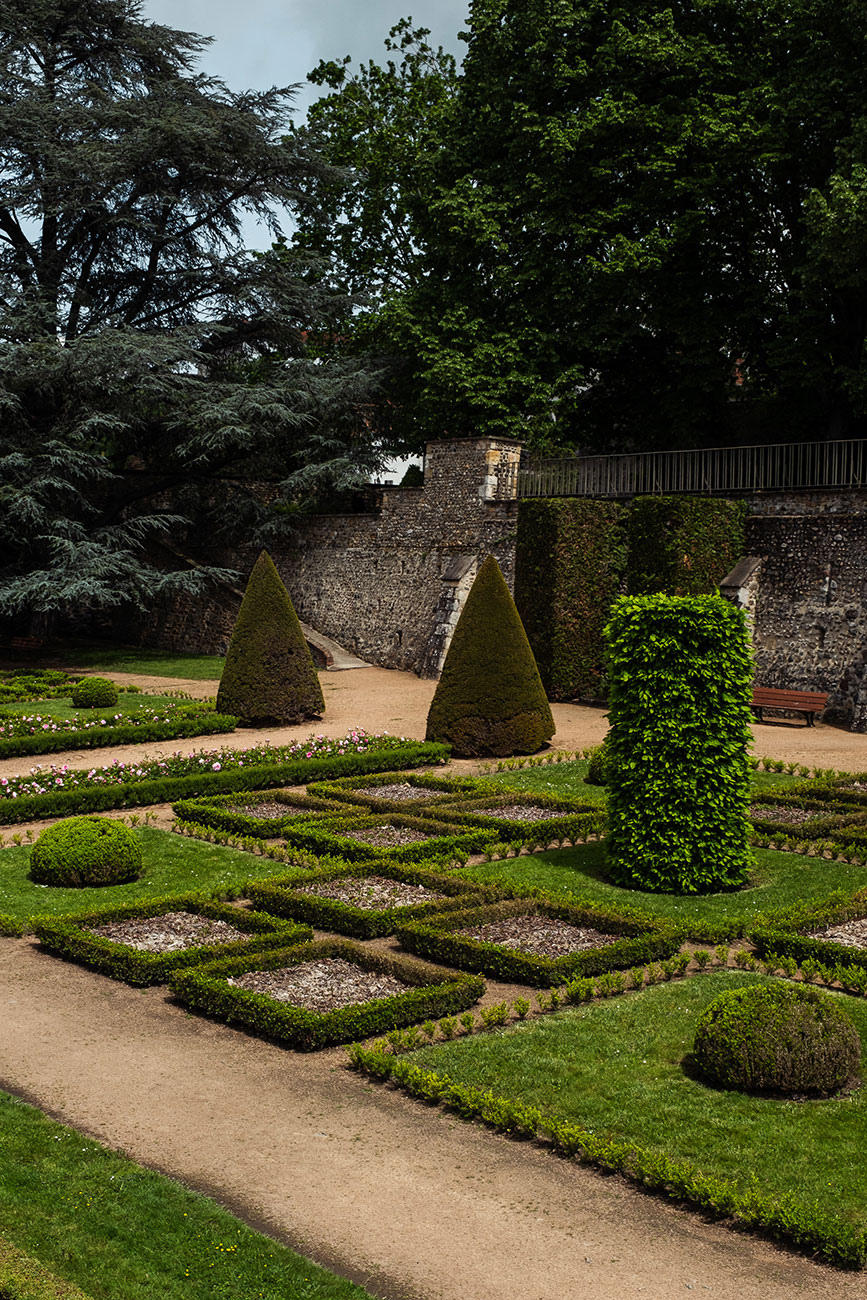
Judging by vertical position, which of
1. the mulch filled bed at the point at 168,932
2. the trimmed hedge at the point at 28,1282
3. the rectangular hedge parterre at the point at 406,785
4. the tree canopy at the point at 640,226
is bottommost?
the trimmed hedge at the point at 28,1282

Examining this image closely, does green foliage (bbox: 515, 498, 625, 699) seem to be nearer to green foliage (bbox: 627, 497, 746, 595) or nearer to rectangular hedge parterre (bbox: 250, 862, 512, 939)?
green foliage (bbox: 627, 497, 746, 595)

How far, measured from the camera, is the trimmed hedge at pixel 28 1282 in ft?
14.4

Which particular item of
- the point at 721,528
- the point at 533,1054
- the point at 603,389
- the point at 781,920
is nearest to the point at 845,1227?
the point at 533,1054

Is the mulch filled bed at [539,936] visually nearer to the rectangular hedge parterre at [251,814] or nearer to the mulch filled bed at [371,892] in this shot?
the mulch filled bed at [371,892]

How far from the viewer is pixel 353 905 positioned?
9484 millimetres

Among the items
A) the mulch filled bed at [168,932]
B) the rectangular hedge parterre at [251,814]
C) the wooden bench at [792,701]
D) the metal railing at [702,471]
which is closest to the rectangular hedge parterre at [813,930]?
the mulch filled bed at [168,932]

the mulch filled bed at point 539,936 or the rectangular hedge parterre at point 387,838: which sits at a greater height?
the rectangular hedge parterre at point 387,838

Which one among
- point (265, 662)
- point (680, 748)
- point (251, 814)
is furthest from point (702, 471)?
point (680, 748)

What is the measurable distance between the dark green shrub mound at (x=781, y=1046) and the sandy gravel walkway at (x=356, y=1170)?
3.78 ft

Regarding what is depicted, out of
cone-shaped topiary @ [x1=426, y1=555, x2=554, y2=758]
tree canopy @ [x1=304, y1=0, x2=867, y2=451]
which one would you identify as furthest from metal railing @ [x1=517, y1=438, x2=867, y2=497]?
cone-shaped topiary @ [x1=426, y1=555, x2=554, y2=758]

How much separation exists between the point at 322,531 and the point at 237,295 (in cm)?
566

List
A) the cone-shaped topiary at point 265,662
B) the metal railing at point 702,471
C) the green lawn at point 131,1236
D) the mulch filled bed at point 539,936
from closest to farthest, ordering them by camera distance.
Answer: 1. the green lawn at point 131,1236
2. the mulch filled bed at point 539,936
3. the cone-shaped topiary at point 265,662
4. the metal railing at point 702,471

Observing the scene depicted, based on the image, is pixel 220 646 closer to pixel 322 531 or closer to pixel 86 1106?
pixel 322 531

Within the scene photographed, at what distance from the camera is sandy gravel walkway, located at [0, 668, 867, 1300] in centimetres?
462
